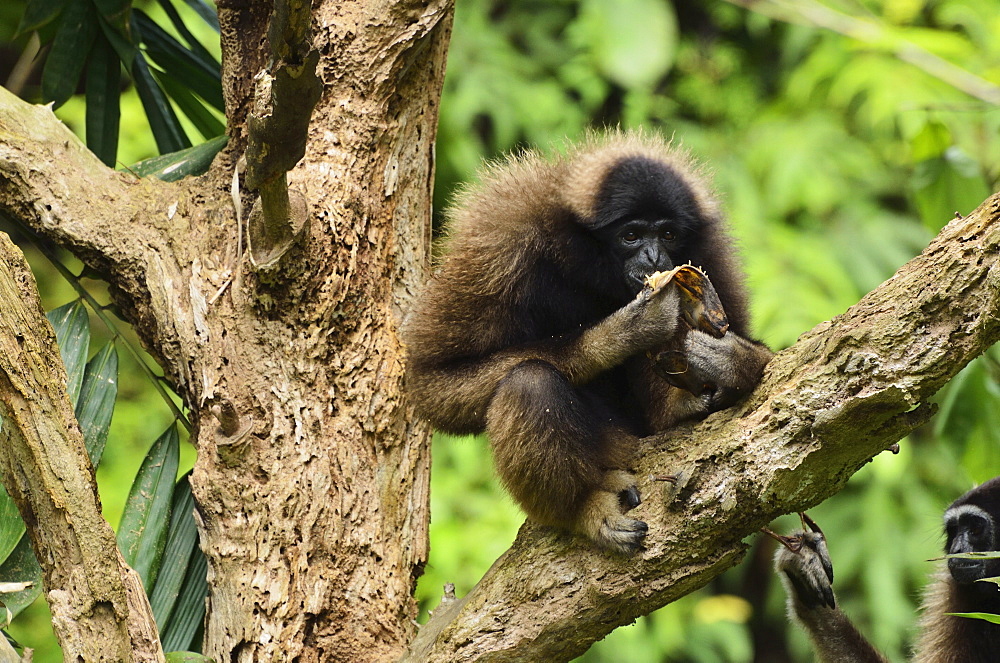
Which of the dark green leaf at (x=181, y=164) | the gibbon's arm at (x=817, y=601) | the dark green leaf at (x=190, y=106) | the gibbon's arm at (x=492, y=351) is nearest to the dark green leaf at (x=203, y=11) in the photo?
the dark green leaf at (x=190, y=106)

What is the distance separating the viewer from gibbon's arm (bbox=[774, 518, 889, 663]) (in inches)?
140

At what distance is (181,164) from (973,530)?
382 cm

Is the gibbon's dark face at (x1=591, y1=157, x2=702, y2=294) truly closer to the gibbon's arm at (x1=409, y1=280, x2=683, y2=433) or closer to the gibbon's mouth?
the gibbon's arm at (x1=409, y1=280, x2=683, y2=433)

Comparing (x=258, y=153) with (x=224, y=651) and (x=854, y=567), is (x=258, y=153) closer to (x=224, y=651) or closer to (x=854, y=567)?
(x=224, y=651)

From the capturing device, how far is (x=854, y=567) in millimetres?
7680

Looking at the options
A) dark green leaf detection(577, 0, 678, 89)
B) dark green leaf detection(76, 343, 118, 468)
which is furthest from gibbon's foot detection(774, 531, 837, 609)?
dark green leaf detection(577, 0, 678, 89)

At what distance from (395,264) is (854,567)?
540cm

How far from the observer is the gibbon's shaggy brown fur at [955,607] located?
4.10m

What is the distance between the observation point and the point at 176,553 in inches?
146

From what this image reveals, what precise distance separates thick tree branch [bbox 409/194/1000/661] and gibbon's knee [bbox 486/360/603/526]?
149mm

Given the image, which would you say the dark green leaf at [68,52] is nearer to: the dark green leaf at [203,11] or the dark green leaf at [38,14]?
the dark green leaf at [38,14]

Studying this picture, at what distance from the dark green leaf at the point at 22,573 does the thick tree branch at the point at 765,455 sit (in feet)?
4.49

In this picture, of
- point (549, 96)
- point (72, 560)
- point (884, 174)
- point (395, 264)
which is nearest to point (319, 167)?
point (395, 264)

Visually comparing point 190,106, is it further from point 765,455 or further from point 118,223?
point 765,455
